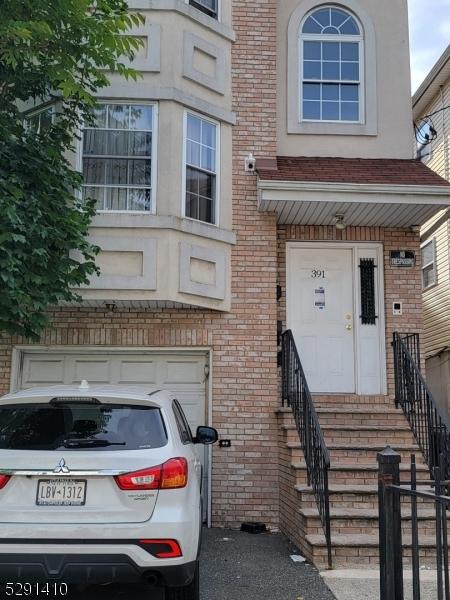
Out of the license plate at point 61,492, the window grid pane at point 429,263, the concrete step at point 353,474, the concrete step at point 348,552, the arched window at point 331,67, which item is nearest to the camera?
the license plate at point 61,492

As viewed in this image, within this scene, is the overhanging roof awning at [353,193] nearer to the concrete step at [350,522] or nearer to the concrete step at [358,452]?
the concrete step at [358,452]

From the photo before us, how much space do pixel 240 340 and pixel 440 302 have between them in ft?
22.1

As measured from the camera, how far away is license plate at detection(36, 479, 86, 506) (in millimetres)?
3967

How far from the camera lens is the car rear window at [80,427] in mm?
4133

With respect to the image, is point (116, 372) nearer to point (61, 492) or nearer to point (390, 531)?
point (61, 492)

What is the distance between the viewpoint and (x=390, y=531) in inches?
162

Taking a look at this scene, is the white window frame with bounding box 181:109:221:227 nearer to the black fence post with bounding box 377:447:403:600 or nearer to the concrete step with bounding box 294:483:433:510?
the concrete step with bounding box 294:483:433:510

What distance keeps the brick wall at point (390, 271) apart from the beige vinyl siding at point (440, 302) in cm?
420

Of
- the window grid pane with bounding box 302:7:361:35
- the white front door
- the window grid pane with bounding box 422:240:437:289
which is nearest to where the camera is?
the white front door

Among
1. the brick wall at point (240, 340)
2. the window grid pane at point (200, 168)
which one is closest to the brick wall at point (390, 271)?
the brick wall at point (240, 340)

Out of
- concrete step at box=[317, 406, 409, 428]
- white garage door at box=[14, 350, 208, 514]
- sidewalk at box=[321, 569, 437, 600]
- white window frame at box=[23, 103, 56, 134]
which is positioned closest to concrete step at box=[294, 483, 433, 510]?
sidewalk at box=[321, 569, 437, 600]

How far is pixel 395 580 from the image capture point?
13.4ft

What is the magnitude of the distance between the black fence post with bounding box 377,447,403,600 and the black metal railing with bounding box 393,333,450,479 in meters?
2.62

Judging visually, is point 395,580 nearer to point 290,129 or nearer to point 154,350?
point 154,350
